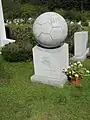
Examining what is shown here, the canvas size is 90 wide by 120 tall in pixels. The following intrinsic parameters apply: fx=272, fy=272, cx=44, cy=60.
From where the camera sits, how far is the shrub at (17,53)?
8775mm

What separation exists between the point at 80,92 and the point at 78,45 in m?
2.55

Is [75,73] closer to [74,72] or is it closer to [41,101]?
[74,72]

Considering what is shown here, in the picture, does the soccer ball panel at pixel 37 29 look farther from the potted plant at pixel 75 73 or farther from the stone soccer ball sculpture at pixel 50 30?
the potted plant at pixel 75 73

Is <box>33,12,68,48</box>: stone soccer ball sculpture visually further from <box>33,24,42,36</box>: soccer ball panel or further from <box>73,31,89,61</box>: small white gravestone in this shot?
<box>73,31,89,61</box>: small white gravestone

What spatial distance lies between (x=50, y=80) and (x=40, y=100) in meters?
0.82

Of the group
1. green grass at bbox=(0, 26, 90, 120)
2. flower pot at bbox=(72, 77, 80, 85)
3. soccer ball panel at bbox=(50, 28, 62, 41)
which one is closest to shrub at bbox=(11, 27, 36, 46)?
green grass at bbox=(0, 26, 90, 120)

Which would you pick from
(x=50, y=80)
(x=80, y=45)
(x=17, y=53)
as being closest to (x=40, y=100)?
(x=50, y=80)

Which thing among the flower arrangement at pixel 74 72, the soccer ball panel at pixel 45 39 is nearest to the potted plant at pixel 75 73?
the flower arrangement at pixel 74 72

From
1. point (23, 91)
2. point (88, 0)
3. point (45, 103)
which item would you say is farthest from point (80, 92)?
point (88, 0)

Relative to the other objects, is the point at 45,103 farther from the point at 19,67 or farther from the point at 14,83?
the point at 19,67

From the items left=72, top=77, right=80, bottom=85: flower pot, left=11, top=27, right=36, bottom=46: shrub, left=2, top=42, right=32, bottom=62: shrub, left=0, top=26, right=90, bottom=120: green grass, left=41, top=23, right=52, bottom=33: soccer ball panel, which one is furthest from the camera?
left=11, top=27, right=36, bottom=46: shrub

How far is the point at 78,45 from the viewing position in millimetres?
8914

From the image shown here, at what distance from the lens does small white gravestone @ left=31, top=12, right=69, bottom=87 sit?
683 cm

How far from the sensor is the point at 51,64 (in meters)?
7.07
